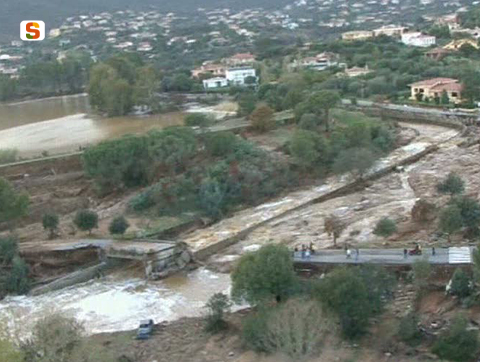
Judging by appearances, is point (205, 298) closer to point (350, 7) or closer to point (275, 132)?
point (275, 132)

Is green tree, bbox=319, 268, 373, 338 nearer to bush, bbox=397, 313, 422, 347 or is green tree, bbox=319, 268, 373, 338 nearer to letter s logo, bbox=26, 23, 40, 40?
bush, bbox=397, 313, 422, 347

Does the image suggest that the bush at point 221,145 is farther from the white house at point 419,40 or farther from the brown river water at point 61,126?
the white house at point 419,40

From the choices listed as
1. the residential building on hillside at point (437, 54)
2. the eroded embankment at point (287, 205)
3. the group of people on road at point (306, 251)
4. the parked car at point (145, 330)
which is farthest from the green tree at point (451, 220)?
the residential building on hillside at point (437, 54)

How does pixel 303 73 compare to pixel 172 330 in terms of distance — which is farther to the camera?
pixel 303 73

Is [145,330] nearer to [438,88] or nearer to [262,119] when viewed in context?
[262,119]

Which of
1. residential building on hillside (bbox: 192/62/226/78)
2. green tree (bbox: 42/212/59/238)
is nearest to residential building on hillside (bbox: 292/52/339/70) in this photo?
residential building on hillside (bbox: 192/62/226/78)

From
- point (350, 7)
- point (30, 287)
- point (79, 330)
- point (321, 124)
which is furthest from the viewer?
point (350, 7)

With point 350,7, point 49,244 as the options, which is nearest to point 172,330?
point 49,244
